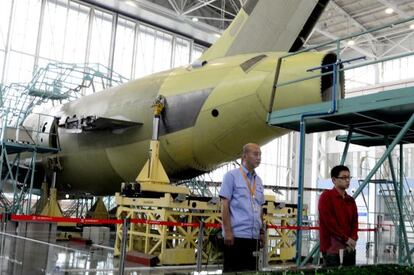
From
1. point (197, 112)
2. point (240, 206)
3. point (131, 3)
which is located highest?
point (131, 3)

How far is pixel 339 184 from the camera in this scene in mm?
5551

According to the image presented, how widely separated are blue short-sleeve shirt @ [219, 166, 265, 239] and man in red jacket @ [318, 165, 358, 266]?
2.98 ft

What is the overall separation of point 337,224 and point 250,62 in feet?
14.7

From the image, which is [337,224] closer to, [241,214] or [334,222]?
[334,222]

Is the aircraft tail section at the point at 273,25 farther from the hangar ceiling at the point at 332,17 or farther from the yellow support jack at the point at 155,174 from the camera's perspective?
the hangar ceiling at the point at 332,17

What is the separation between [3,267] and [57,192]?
691 cm

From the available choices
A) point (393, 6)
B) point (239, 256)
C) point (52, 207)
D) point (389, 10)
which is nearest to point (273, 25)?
point (239, 256)

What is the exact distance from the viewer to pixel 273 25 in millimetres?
9883

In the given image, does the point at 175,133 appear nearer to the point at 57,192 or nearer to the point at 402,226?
the point at 402,226

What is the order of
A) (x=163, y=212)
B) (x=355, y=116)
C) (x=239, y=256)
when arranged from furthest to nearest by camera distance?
1. (x=163, y=212)
2. (x=355, y=116)
3. (x=239, y=256)

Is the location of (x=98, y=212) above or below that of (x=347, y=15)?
below

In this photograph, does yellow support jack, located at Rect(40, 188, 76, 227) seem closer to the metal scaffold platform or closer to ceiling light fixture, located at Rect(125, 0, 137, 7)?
the metal scaffold platform

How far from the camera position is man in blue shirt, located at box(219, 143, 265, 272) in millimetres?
5090

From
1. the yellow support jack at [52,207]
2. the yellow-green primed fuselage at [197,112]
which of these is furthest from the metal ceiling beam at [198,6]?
the yellow support jack at [52,207]
